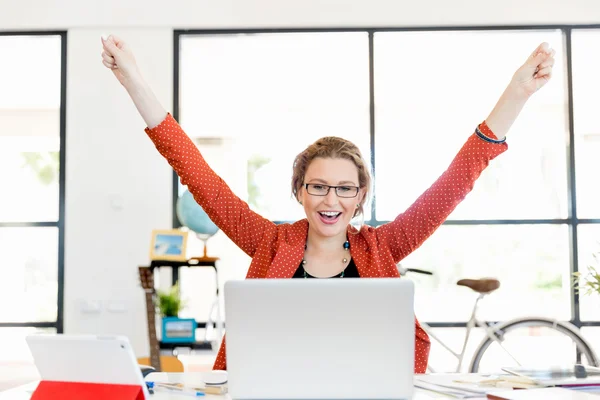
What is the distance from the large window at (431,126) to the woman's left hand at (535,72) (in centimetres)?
275

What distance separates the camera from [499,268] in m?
4.73

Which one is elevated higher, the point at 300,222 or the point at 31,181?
the point at 31,181

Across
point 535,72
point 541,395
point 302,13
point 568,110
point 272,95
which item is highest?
point 302,13

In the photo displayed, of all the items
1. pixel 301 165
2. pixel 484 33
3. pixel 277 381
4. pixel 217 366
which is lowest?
pixel 217 366

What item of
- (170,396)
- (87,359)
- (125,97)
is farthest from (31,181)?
(87,359)

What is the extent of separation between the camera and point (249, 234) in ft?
7.10

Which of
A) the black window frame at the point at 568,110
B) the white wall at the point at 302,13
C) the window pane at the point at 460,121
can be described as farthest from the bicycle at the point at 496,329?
the white wall at the point at 302,13

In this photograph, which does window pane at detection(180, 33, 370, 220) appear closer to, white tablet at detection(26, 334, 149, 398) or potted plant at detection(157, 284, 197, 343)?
potted plant at detection(157, 284, 197, 343)

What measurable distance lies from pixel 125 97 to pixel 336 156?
2.78 m

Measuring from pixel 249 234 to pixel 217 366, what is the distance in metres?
0.39

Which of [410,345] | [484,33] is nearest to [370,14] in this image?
[484,33]

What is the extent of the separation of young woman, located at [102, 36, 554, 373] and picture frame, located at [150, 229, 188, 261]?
6.75ft

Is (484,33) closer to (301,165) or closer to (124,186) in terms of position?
(124,186)

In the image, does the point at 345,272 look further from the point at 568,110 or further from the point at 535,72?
the point at 568,110
